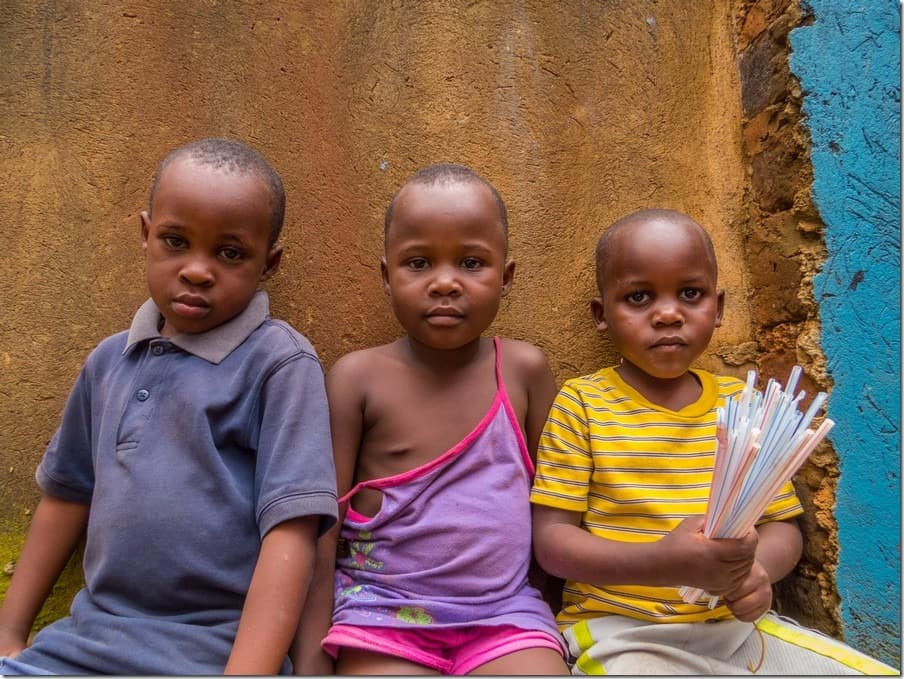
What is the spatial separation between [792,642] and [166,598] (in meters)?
1.34

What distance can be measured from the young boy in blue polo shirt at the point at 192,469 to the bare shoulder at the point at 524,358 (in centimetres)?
48

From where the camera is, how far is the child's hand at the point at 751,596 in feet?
4.41

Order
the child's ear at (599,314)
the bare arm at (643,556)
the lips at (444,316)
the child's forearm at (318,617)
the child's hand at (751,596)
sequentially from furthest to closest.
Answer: the child's ear at (599,314), the lips at (444,316), the child's forearm at (318,617), the child's hand at (751,596), the bare arm at (643,556)

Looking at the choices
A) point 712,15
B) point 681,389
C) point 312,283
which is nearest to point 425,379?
point 312,283

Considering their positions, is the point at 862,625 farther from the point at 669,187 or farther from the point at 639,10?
the point at 639,10

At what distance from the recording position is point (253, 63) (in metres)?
1.89

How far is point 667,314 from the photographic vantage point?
1603 millimetres

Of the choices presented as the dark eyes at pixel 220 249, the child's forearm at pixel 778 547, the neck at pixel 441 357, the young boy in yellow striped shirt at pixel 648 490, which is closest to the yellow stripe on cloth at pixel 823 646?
the young boy in yellow striped shirt at pixel 648 490

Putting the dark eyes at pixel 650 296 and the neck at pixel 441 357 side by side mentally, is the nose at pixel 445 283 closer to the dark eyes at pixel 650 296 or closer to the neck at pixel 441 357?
the neck at pixel 441 357

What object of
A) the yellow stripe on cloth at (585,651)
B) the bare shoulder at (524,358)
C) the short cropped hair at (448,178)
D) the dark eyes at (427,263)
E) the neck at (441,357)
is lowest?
the yellow stripe on cloth at (585,651)

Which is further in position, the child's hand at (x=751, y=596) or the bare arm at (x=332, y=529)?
the bare arm at (x=332, y=529)

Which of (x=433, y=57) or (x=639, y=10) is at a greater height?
(x=639, y=10)

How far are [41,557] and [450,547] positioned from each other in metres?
0.95

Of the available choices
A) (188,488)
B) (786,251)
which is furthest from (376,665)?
(786,251)
